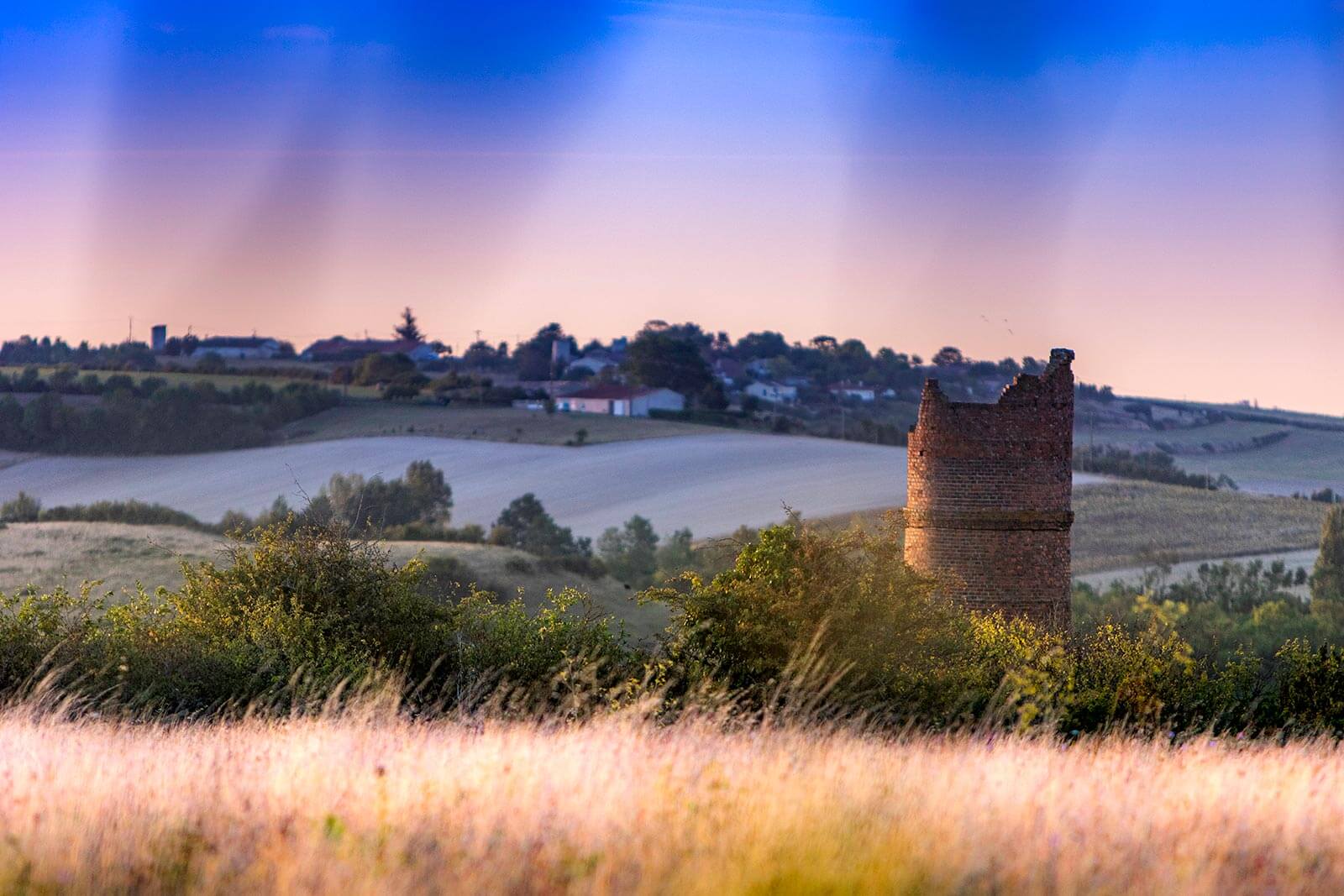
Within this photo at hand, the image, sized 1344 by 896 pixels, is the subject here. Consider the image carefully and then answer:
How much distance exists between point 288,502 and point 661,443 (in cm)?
2525

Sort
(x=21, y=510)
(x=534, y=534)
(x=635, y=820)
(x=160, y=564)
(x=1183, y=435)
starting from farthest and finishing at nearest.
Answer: (x=1183, y=435) → (x=21, y=510) → (x=534, y=534) → (x=160, y=564) → (x=635, y=820)

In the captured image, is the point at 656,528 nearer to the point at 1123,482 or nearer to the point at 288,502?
the point at 288,502

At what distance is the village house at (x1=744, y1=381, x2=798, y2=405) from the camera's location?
15588cm

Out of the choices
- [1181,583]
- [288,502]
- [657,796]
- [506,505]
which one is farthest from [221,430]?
[657,796]

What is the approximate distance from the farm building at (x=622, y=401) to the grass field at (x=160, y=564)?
55840 millimetres

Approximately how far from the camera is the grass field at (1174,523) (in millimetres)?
73688

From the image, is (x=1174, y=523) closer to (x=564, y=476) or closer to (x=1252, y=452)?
(x=564, y=476)

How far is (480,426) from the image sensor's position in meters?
109

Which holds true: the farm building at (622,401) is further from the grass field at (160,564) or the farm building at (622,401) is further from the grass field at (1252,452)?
the grass field at (160,564)

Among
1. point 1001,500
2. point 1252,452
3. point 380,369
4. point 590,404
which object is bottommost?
point 1001,500

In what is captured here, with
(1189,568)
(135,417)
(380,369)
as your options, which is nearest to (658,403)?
(380,369)

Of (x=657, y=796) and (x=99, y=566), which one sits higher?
(x=657, y=796)

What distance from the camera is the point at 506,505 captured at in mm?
84938

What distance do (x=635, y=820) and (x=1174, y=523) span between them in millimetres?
74987
